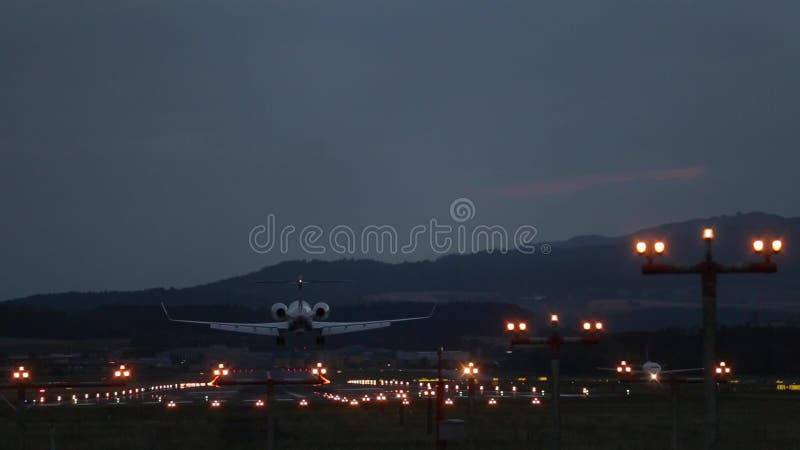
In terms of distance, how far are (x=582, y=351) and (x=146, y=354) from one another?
185ft

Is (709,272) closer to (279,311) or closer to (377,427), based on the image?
(377,427)

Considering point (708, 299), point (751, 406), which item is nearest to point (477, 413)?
point (751, 406)

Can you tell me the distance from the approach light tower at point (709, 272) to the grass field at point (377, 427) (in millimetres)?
13280

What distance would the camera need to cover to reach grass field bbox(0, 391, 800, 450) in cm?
5822

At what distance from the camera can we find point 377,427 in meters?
67.4

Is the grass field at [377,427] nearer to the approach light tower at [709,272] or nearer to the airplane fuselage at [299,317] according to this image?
the airplane fuselage at [299,317]

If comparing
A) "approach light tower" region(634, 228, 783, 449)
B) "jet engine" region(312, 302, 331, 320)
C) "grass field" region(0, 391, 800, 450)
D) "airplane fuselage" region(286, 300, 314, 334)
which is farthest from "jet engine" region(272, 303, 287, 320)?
"approach light tower" region(634, 228, 783, 449)

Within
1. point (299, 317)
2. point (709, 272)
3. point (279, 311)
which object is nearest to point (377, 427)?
point (299, 317)

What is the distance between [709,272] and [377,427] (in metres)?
33.4

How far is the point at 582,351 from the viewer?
512ft

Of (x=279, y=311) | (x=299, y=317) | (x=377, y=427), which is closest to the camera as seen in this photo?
(x=377, y=427)

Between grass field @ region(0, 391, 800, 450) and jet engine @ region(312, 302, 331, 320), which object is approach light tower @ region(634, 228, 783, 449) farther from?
jet engine @ region(312, 302, 331, 320)

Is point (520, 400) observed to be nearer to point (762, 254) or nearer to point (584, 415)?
point (584, 415)

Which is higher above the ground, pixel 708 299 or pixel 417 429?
pixel 708 299
